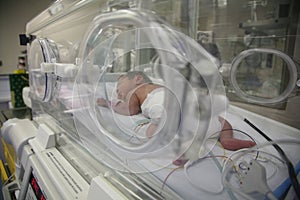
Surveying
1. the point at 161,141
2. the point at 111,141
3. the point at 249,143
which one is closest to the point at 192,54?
the point at 161,141

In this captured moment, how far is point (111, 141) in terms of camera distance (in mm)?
585

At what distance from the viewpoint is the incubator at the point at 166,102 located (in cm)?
46

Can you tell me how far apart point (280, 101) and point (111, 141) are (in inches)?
33.6

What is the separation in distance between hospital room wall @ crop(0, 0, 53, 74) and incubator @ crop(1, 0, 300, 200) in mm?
1982

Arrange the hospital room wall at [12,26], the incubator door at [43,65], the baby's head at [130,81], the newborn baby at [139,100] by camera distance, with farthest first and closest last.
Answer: the hospital room wall at [12,26]
the incubator door at [43,65]
the baby's head at [130,81]
the newborn baby at [139,100]

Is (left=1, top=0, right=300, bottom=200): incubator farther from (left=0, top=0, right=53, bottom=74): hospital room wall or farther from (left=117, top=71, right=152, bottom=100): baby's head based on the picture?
(left=0, top=0, right=53, bottom=74): hospital room wall

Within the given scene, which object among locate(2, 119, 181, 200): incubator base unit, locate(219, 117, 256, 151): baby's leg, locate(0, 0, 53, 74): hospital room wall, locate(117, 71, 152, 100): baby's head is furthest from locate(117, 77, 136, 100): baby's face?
locate(0, 0, 53, 74): hospital room wall

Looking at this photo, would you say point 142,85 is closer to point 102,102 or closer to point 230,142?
point 102,102

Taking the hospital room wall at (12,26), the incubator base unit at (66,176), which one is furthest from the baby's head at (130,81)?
the hospital room wall at (12,26)

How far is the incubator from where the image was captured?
0.46 meters

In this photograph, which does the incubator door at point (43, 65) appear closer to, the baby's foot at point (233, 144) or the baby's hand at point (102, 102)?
the baby's hand at point (102, 102)

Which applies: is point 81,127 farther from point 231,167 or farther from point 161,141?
point 231,167

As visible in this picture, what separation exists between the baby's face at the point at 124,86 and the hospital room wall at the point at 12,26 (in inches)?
101

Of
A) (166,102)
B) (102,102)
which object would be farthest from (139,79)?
(166,102)
